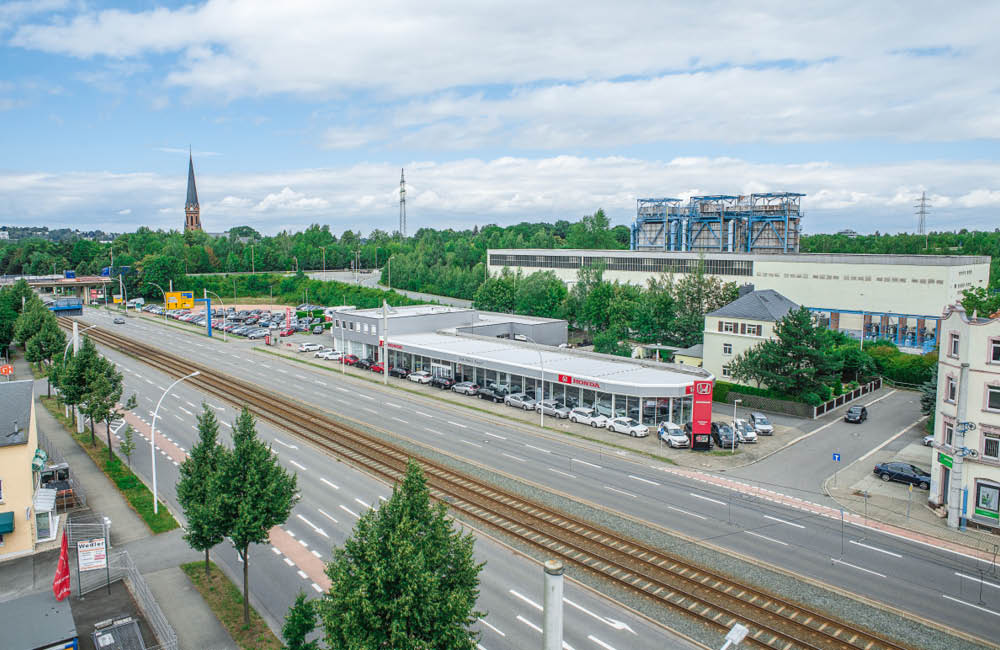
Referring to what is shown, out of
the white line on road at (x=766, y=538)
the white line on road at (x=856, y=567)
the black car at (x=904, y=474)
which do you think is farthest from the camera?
the black car at (x=904, y=474)

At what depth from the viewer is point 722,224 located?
97188mm

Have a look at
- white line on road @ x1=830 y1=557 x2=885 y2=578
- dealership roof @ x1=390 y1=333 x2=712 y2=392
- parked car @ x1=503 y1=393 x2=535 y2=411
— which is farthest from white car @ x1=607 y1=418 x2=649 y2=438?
white line on road @ x1=830 y1=557 x2=885 y2=578

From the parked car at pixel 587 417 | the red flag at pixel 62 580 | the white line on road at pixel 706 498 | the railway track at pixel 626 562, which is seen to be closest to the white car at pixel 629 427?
the parked car at pixel 587 417

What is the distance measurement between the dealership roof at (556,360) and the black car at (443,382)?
6.47ft

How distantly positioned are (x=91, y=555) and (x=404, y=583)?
14329mm

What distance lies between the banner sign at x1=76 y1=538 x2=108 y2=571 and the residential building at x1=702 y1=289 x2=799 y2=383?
44722 mm

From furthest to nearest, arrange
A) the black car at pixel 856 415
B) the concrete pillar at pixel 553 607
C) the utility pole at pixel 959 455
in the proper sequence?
the black car at pixel 856 415 → the utility pole at pixel 959 455 → the concrete pillar at pixel 553 607

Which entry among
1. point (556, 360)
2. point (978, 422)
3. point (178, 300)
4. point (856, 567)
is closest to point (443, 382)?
point (556, 360)

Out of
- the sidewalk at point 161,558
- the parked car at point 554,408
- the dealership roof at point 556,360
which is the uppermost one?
the dealership roof at point 556,360

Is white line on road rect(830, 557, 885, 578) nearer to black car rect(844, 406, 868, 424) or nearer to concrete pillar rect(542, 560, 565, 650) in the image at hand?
concrete pillar rect(542, 560, 565, 650)

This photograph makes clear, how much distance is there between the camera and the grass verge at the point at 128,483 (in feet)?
91.0

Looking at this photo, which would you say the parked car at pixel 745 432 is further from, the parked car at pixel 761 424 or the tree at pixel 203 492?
the tree at pixel 203 492

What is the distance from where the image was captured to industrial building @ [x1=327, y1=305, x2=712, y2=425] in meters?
44.3

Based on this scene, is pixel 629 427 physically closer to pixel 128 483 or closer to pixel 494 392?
pixel 494 392
